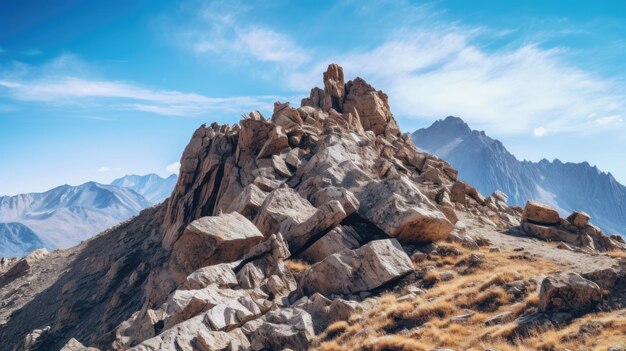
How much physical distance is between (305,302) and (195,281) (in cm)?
766

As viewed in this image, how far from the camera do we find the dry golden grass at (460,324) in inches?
536

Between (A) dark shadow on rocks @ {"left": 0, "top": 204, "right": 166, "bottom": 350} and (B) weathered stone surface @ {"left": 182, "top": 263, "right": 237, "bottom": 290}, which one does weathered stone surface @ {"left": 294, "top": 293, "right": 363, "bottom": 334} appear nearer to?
(B) weathered stone surface @ {"left": 182, "top": 263, "right": 237, "bottom": 290}

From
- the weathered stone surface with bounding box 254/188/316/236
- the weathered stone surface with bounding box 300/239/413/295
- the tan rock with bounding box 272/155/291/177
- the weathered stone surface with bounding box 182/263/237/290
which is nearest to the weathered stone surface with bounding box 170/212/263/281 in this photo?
the weathered stone surface with bounding box 254/188/316/236

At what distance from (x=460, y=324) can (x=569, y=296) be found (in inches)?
179

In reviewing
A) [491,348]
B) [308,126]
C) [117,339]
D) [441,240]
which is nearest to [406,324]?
[491,348]

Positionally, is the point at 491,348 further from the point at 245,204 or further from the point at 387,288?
the point at 245,204

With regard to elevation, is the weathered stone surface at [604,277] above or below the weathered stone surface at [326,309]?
above

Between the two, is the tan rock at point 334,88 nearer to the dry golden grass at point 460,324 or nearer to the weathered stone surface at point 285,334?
the dry golden grass at point 460,324

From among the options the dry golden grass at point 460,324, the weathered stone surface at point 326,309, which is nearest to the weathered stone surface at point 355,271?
the dry golden grass at point 460,324

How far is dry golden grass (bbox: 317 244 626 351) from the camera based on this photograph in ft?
44.7

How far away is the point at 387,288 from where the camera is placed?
22.9 m

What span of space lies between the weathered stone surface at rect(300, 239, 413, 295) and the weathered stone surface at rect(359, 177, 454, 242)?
451 cm

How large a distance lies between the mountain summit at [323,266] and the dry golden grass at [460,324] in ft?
0.29

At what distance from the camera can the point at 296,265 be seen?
26.9m
